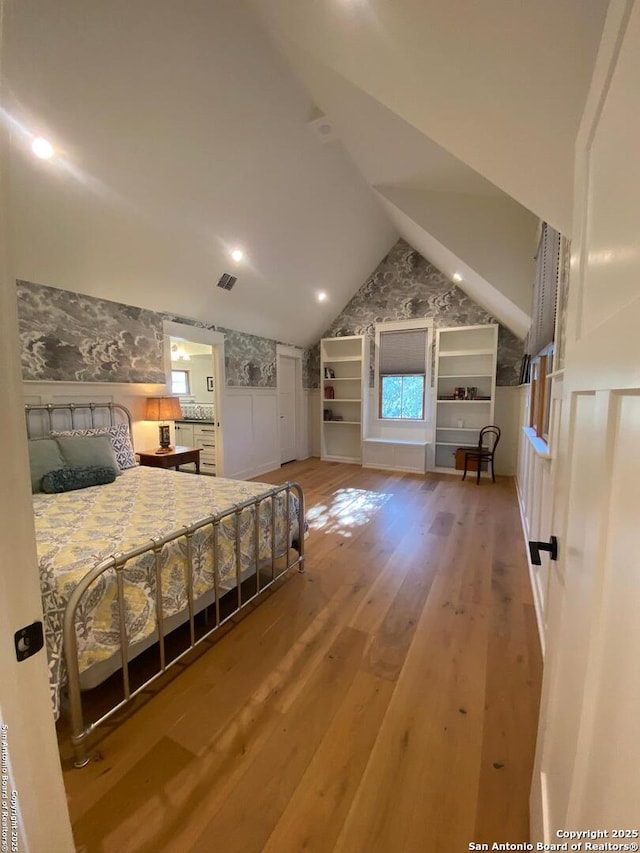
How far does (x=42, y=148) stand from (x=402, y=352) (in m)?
4.90

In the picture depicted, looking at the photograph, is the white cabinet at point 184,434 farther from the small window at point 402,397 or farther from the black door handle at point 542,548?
the black door handle at point 542,548

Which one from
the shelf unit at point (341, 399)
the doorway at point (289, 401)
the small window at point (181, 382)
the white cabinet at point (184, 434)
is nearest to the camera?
the white cabinet at point (184, 434)

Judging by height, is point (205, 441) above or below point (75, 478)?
below

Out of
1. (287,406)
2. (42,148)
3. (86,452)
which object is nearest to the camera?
(42,148)

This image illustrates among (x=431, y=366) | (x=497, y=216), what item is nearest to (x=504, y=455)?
(x=431, y=366)

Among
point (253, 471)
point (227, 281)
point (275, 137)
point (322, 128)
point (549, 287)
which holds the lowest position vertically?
point (253, 471)

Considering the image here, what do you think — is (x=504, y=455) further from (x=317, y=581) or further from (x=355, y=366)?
(x=317, y=581)

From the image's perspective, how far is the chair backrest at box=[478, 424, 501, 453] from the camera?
515cm

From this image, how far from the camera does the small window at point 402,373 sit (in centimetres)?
580

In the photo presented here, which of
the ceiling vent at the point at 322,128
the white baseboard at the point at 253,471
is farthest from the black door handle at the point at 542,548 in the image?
the white baseboard at the point at 253,471

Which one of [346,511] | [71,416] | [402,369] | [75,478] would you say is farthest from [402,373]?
[75,478]

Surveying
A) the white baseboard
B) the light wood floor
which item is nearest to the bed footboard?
the light wood floor

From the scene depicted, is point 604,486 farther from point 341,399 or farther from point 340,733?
point 341,399

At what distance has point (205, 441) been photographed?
5.48 m
